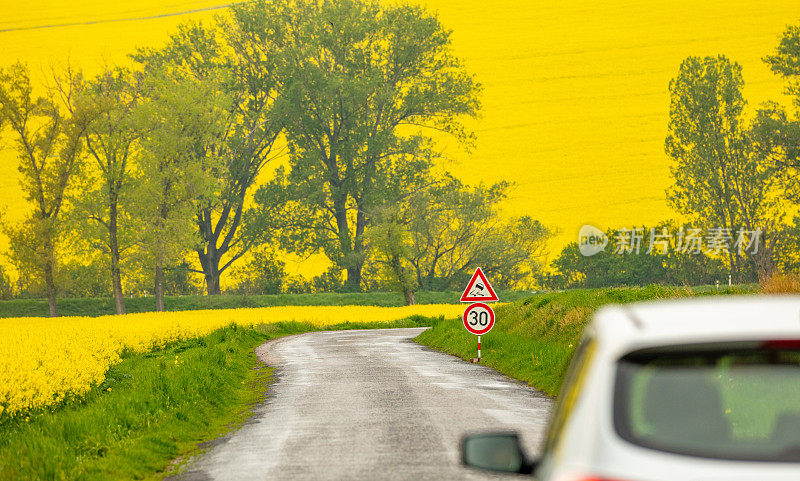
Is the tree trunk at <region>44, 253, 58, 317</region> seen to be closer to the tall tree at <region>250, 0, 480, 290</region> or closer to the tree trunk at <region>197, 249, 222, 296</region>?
the tree trunk at <region>197, 249, 222, 296</region>

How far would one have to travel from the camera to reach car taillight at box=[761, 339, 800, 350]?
Answer: 3.01 metres

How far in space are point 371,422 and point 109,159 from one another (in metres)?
61.1

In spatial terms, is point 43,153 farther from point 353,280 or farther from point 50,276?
point 353,280

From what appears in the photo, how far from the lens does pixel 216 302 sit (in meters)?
77.9

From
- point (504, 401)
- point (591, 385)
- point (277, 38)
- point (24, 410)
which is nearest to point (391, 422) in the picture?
point (504, 401)

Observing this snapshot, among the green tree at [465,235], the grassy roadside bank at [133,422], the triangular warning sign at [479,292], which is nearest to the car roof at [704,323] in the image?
the grassy roadside bank at [133,422]

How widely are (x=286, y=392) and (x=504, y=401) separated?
4.78m

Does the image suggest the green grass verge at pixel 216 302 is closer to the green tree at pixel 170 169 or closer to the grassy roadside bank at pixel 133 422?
the green tree at pixel 170 169

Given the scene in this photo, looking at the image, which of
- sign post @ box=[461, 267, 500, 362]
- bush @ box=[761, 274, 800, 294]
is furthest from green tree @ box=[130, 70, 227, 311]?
bush @ box=[761, 274, 800, 294]

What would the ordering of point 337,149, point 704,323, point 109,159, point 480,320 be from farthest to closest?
point 337,149, point 109,159, point 480,320, point 704,323

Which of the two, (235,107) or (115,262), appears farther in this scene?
(235,107)

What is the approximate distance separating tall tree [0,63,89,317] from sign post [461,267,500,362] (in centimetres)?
4733

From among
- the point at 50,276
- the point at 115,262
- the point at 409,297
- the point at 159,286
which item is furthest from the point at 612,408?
the point at 409,297

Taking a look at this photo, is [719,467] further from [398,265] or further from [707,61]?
[707,61]
